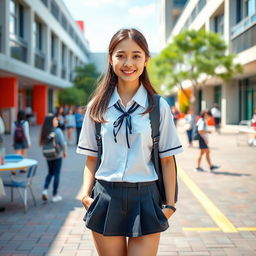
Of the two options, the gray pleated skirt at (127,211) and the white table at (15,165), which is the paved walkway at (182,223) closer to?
the white table at (15,165)

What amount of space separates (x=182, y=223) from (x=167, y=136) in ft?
10.0

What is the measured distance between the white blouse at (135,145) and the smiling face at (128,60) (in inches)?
4.6

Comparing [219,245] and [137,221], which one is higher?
[137,221]

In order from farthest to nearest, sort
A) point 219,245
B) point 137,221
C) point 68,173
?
1. point 68,173
2. point 219,245
3. point 137,221

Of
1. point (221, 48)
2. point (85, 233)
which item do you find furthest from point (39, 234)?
point (221, 48)

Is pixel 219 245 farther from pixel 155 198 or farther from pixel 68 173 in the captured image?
pixel 68 173

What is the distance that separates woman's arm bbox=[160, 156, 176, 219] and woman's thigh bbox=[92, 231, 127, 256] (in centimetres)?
32

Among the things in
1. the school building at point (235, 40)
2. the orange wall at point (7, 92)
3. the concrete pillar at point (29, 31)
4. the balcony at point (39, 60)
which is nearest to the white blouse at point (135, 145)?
the school building at point (235, 40)

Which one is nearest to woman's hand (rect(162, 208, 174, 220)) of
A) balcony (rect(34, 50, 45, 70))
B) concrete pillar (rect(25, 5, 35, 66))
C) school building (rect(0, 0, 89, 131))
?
school building (rect(0, 0, 89, 131))

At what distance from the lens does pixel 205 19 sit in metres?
28.2

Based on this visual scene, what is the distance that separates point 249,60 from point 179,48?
596cm

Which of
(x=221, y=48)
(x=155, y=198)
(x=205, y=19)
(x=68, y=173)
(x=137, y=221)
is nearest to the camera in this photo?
(x=137, y=221)

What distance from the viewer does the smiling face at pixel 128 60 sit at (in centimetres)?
203

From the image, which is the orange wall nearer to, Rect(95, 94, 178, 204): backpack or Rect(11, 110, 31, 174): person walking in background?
Rect(11, 110, 31, 174): person walking in background
